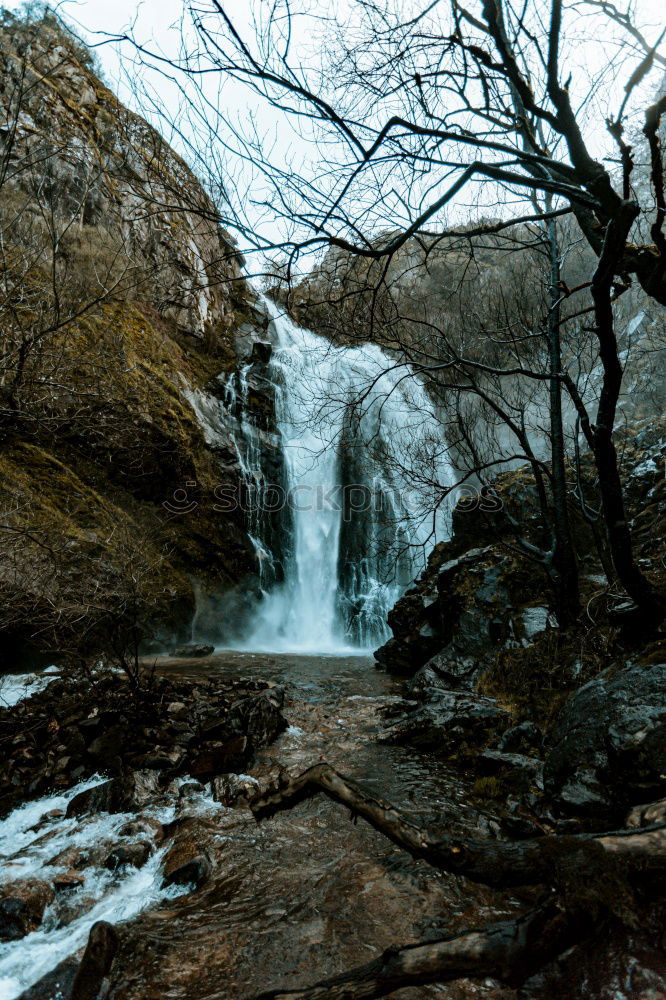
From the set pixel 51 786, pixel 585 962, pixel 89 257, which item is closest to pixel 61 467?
pixel 89 257

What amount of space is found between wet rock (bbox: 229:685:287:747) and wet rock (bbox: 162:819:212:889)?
1.49 meters

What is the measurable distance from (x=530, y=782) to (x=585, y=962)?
83.1 inches

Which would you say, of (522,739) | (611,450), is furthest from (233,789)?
(611,450)

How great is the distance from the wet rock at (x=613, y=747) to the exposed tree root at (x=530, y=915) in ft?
3.96

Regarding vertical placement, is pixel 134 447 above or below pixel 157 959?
above

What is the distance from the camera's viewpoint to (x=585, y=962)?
1615mm

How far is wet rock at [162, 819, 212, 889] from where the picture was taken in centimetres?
300

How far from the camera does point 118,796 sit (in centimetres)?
394

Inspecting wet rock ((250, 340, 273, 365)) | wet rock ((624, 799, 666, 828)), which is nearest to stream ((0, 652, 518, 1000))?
wet rock ((624, 799, 666, 828))

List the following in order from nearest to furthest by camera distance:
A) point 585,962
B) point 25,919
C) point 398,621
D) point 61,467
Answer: point 585,962 → point 25,919 → point 398,621 → point 61,467

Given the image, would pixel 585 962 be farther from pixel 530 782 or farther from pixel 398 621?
pixel 398 621

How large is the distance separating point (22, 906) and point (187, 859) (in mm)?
939

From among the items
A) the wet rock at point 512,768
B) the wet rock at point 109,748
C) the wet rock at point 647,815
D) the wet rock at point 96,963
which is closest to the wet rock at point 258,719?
the wet rock at point 109,748

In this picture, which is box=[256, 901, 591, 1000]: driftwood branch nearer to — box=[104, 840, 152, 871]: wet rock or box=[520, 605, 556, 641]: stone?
box=[104, 840, 152, 871]: wet rock
